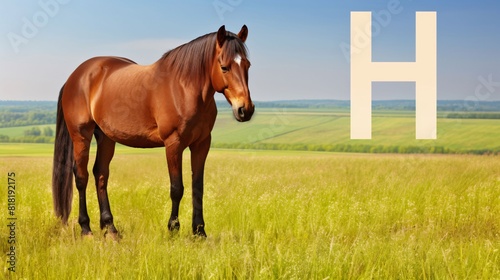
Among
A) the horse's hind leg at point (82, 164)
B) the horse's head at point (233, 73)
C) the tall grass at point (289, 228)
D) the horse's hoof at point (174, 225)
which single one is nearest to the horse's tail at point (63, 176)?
the tall grass at point (289, 228)

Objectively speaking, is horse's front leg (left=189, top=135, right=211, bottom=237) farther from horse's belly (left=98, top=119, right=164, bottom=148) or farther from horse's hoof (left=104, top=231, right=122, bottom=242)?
horse's hoof (left=104, top=231, right=122, bottom=242)

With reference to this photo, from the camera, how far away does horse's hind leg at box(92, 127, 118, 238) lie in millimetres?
7320

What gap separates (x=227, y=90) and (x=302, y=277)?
208 cm

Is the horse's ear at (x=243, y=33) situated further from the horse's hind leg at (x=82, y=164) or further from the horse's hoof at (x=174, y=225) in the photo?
the horse's hind leg at (x=82, y=164)

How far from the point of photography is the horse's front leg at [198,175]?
6363mm

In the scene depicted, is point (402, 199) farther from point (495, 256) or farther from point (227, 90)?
point (227, 90)

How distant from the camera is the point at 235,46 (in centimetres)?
572

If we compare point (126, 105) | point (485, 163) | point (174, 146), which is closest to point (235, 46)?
point (174, 146)

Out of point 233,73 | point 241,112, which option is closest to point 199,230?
point 241,112

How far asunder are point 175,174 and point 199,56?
1.32 metres

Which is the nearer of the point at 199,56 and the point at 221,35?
the point at 221,35

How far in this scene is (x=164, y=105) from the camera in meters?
6.18

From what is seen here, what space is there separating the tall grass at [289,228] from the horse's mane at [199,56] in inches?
71.0

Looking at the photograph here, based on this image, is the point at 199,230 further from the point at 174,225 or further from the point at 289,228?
the point at 289,228
